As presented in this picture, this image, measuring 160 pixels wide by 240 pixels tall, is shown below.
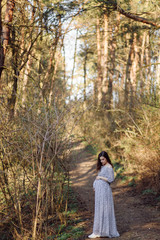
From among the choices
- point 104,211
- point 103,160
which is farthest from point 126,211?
point 103,160

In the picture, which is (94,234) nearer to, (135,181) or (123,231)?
(123,231)

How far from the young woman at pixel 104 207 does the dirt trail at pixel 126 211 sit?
11.9 inches

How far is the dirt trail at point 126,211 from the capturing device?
5.78 meters

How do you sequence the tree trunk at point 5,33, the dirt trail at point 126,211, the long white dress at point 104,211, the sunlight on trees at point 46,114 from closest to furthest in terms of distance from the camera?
the sunlight on trees at point 46,114, the long white dress at point 104,211, the dirt trail at point 126,211, the tree trunk at point 5,33

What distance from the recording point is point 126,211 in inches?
324

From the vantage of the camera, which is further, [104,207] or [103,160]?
[103,160]

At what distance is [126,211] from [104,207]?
9.20 ft

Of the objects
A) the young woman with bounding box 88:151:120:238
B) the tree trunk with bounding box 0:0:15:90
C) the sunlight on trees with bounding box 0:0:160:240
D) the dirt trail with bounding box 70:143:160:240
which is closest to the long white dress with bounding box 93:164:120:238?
the young woman with bounding box 88:151:120:238

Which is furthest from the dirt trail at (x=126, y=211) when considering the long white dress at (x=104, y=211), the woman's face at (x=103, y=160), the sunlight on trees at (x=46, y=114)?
the woman's face at (x=103, y=160)

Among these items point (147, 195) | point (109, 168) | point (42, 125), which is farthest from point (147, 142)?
point (42, 125)

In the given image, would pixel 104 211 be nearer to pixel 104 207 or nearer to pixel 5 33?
pixel 104 207

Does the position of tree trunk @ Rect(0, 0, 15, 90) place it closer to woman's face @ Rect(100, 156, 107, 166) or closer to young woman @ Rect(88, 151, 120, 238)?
woman's face @ Rect(100, 156, 107, 166)

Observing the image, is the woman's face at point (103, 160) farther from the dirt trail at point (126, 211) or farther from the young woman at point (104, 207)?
the dirt trail at point (126, 211)

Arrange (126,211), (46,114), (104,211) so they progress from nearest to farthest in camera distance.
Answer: (46,114) → (104,211) → (126,211)
